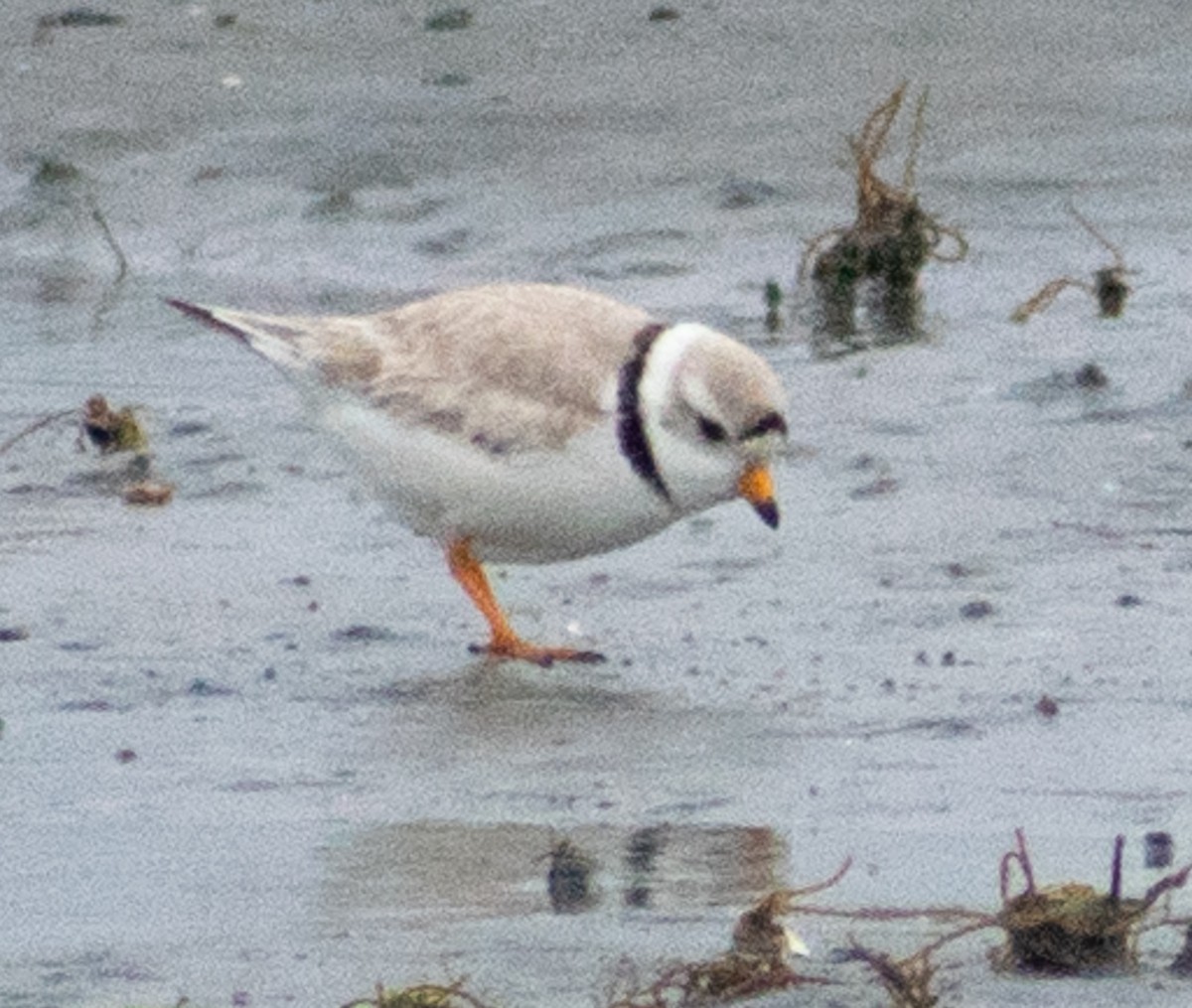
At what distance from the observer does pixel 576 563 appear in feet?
25.9

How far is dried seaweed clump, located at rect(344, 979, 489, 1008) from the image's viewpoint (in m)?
4.88

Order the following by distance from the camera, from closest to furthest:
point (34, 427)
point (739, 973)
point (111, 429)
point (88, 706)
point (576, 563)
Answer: point (739, 973)
point (88, 706)
point (576, 563)
point (111, 429)
point (34, 427)

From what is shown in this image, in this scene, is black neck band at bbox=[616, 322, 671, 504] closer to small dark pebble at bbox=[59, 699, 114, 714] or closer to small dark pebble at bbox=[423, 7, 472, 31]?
small dark pebble at bbox=[59, 699, 114, 714]

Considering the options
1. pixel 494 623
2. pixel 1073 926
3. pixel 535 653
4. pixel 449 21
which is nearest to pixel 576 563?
pixel 494 623

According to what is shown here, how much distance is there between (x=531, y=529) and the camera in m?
7.11

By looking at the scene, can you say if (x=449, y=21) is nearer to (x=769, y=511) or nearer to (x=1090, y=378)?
(x=1090, y=378)

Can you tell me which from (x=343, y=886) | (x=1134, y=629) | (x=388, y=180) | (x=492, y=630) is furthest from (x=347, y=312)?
(x=343, y=886)

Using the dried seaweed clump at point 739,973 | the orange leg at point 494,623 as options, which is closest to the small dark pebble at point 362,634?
the orange leg at point 494,623

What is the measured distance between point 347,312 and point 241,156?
147 cm

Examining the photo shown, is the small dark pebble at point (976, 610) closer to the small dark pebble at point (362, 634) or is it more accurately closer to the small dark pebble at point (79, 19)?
the small dark pebble at point (362, 634)

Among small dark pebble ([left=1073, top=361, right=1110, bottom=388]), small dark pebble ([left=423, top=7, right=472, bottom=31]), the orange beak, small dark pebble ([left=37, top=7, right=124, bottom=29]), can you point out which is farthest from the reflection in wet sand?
small dark pebble ([left=37, top=7, right=124, bottom=29])

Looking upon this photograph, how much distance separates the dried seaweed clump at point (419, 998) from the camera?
4.88m

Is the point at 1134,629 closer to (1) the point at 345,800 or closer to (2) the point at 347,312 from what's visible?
(1) the point at 345,800

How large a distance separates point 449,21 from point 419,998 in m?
7.60
